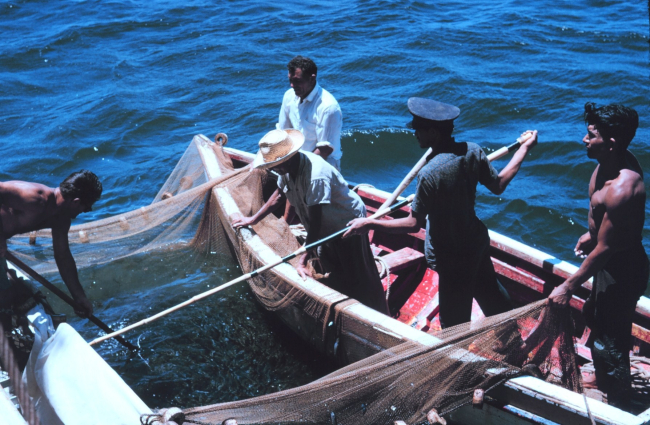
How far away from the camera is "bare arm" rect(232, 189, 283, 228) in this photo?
5.20 metres

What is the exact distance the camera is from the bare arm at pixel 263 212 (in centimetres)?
520

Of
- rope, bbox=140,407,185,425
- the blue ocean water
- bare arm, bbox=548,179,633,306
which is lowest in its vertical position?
the blue ocean water

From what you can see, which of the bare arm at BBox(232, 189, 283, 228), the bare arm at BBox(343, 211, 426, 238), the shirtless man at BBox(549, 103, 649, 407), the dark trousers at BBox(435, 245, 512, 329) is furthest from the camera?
the bare arm at BBox(232, 189, 283, 228)

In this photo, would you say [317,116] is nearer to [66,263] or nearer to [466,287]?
[466,287]

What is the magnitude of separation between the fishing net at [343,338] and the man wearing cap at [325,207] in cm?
29

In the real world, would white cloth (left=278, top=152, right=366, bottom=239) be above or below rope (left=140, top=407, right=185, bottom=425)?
above

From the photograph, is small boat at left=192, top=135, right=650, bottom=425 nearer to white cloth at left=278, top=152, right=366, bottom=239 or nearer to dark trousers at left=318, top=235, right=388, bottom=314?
dark trousers at left=318, top=235, right=388, bottom=314

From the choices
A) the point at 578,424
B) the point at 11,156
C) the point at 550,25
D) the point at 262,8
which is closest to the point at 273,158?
the point at 578,424

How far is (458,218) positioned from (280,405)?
1605mm

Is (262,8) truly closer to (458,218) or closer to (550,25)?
(550,25)

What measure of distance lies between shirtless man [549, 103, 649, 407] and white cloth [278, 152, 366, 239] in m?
1.66

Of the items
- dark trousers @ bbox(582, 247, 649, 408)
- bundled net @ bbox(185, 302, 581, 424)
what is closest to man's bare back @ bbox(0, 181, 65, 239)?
bundled net @ bbox(185, 302, 581, 424)

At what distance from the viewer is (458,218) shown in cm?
384

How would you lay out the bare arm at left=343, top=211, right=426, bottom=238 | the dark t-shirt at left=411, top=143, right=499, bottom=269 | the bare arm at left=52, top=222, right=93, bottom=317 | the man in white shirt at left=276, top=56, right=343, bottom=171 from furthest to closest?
the man in white shirt at left=276, top=56, right=343, bottom=171 < the bare arm at left=52, top=222, right=93, bottom=317 < the bare arm at left=343, top=211, right=426, bottom=238 < the dark t-shirt at left=411, top=143, right=499, bottom=269
